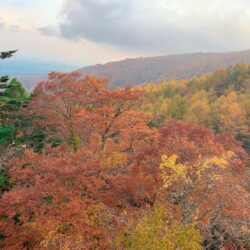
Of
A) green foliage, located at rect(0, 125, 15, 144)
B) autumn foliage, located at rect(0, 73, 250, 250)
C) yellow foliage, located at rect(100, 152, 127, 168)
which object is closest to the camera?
autumn foliage, located at rect(0, 73, 250, 250)

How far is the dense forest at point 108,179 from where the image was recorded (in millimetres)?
19500

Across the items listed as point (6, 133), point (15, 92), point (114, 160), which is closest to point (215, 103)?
point (15, 92)

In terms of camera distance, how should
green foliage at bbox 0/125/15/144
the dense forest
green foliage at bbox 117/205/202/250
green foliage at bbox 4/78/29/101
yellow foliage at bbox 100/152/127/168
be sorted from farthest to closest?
green foliage at bbox 4/78/29/101, green foliage at bbox 0/125/15/144, yellow foliage at bbox 100/152/127/168, the dense forest, green foliage at bbox 117/205/202/250

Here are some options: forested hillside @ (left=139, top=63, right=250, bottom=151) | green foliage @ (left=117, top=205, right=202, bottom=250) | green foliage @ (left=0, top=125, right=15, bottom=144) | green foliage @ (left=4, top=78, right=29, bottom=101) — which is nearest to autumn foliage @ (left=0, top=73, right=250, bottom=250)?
green foliage @ (left=117, top=205, right=202, bottom=250)

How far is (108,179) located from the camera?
90.7 feet

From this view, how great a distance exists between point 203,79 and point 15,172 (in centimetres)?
10097

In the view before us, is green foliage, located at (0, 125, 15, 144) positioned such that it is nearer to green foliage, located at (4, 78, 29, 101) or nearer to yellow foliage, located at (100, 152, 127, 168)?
green foliage, located at (4, 78, 29, 101)

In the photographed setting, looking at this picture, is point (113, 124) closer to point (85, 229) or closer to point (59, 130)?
point (59, 130)

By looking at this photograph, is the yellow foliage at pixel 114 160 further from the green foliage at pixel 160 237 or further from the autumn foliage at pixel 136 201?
the green foliage at pixel 160 237

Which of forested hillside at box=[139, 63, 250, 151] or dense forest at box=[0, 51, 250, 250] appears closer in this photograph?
dense forest at box=[0, 51, 250, 250]

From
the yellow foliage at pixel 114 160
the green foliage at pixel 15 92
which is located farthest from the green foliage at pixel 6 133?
the yellow foliage at pixel 114 160

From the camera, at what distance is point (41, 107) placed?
38438 mm

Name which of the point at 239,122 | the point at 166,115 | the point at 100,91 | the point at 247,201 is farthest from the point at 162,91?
the point at 247,201

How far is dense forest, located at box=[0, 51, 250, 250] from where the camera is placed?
64.0ft
